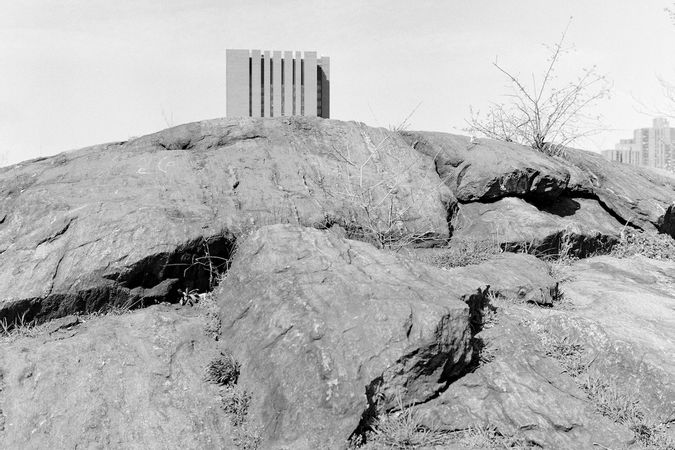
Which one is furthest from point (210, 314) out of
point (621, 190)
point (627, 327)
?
point (621, 190)

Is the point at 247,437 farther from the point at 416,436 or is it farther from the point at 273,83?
the point at 273,83

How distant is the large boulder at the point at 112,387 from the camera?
3889 millimetres

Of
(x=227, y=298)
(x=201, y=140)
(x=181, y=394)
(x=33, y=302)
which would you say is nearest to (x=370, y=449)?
(x=181, y=394)

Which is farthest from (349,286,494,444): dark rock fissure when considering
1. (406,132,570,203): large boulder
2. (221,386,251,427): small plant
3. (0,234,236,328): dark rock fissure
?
(406,132,570,203): large boulder

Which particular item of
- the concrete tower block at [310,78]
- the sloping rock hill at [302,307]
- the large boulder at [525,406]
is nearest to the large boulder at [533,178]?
the sloping rock hill at [302,307]

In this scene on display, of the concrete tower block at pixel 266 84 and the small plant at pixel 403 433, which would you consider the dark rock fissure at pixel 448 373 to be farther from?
the concrete tower block at pixel 266 84

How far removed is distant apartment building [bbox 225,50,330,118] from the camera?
2147cm

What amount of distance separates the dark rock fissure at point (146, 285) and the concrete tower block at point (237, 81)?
16271 millimetres

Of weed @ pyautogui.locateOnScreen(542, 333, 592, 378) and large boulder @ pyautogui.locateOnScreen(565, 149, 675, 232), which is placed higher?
large boulder @ pyautogui.locateOnScreen(565, 149, 675, 232)

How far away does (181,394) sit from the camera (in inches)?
167

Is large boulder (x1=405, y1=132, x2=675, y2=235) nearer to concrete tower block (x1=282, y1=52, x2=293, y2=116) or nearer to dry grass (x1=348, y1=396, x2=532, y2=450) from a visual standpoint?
dry grass (x1=348, y1=396, x2=532, y2=450)

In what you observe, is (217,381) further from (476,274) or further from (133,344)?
(476,274)

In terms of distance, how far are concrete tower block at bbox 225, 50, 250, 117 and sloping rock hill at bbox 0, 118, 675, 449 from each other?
1443 cm

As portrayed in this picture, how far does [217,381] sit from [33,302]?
73.6 inches
